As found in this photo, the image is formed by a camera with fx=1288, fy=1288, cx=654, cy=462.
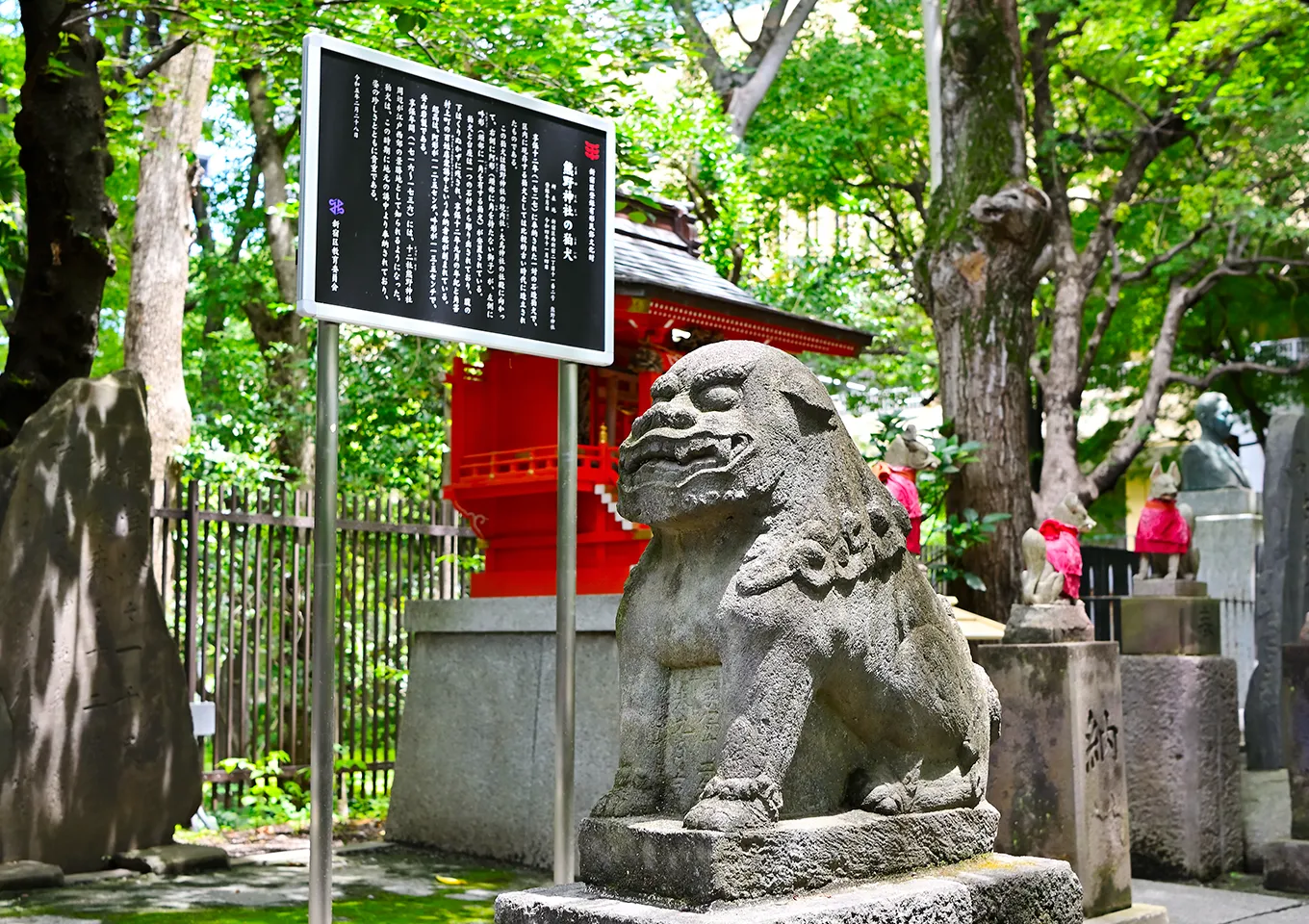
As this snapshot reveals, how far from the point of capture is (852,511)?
369 cm

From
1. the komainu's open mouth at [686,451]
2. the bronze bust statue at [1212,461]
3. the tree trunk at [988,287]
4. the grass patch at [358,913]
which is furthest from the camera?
the bronze bust statue at [1212,461]

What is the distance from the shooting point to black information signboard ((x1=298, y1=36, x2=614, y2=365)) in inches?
175

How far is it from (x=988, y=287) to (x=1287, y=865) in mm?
4154

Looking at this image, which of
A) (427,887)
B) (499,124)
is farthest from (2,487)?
(499,124)

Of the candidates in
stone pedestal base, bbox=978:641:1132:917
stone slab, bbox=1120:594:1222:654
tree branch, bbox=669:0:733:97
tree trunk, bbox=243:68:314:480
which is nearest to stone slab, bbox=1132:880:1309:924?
stone pedestal base, bbox=978:641:1132:917

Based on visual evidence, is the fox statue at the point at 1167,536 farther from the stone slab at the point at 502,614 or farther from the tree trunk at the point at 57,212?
the tree trunk at the point at 57,212

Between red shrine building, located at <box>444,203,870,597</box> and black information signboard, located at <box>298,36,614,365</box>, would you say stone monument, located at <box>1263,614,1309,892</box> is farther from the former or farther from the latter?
black information signboard, located at <box>298,36,614,365</box>

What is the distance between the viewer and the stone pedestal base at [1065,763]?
252 inches

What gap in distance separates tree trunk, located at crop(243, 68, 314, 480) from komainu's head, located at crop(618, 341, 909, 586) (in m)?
10.4

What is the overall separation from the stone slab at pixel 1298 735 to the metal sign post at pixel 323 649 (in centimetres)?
610

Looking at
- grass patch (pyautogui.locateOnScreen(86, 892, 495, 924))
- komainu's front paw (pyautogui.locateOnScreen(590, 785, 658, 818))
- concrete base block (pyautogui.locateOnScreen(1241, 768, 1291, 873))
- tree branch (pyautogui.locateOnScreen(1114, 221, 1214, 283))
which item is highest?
tree branch (pyautogui.locateOnScreen(1114, 221, 1214, 283))

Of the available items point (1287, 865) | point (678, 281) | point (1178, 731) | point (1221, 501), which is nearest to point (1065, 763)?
point (1178, 731)

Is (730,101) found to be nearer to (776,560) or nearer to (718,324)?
(718,324)

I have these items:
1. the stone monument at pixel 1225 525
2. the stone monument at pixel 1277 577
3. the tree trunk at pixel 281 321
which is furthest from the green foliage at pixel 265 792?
the stone monument at pixel 1225 525
